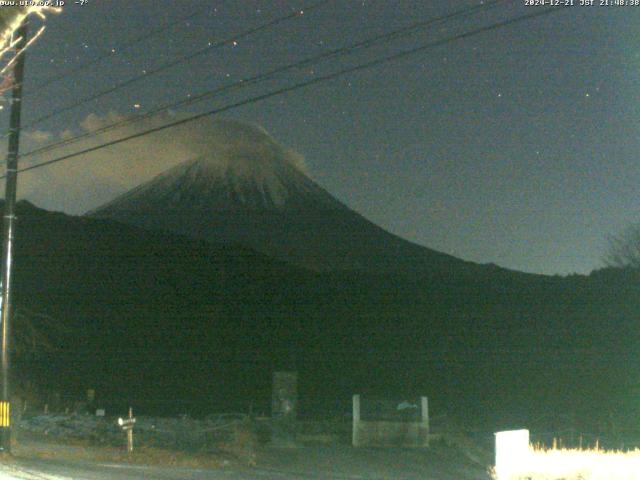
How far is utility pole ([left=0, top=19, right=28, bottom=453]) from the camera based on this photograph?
15.8 metres

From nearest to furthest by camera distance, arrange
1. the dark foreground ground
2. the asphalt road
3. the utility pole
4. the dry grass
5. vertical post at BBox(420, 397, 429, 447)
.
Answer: the dry grass, the asphalt road, the dark foreground ground, the utility pole, vertical post at BBox(420, 397, 429, 447)

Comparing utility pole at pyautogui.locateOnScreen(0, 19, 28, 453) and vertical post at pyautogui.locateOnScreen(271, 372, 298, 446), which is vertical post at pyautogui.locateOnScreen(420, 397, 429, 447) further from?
utility pole at pyautogui.locateOnScreen(0, 19, 28, 453)

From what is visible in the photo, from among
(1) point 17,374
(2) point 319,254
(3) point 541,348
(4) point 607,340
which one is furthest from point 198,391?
(2) point 319,254

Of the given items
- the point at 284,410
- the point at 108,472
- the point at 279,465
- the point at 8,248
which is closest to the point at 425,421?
the point at 284,410

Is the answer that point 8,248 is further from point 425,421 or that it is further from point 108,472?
point 425,421

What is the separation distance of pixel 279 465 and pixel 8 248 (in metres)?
7.02

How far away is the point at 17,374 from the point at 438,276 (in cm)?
3930

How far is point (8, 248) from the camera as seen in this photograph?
1644 centimetres

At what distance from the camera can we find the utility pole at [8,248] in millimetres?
15789

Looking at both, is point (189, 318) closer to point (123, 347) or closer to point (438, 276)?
point (123, 347)

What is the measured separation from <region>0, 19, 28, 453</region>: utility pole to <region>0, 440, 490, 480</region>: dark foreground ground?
30.3 inches

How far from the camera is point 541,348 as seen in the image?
52.6m

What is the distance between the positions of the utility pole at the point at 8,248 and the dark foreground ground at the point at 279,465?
77cm

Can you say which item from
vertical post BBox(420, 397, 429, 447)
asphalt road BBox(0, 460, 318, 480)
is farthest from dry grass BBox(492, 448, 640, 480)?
vertical post BBox(420, 397, 429, 447)
